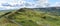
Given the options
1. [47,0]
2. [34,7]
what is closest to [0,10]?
[34,7]

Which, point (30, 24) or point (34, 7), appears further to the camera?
point (34, 7)

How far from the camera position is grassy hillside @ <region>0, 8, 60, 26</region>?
138 cm

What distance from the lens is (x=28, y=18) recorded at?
143 cm

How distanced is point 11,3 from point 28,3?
218 millimetres

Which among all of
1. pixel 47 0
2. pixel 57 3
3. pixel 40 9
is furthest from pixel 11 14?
pixel 57 3

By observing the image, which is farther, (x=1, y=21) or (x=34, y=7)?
(x=34, y=7)

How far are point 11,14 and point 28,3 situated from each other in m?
0.26

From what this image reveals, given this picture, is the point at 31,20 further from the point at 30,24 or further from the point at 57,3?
the point at 57,3

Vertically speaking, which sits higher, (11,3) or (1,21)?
(11,3)

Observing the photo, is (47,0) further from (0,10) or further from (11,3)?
(0,10)

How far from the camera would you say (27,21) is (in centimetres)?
140

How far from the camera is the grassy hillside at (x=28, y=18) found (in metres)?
1.38

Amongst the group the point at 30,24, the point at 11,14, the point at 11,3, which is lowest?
the point at 30,24

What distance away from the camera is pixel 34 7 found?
1498mm
